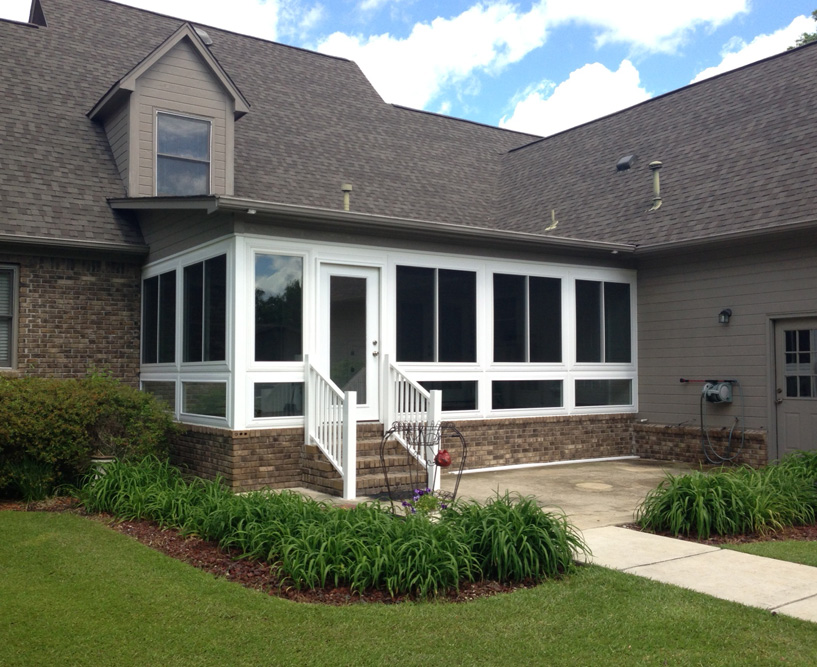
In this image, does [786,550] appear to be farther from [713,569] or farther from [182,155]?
[182,155]

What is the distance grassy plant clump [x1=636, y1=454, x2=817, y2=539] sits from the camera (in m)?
7.12

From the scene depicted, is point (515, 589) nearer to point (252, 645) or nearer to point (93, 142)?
point (252, 645)

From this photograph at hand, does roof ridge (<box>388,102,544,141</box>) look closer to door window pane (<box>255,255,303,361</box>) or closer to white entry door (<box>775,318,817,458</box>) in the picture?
door window pane (<box>255,255,303,361</box>)

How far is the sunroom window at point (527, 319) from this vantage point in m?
11.6

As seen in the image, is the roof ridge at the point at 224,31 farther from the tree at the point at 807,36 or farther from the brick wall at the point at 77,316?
the tree at the point at 807,36

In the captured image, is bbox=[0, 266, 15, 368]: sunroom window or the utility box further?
the utility box

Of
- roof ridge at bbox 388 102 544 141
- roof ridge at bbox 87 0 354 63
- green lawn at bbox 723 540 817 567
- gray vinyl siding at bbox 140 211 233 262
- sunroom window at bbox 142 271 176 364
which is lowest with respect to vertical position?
green lawn at bbox 723 540 817 567

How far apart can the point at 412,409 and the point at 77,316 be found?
4.81 metres

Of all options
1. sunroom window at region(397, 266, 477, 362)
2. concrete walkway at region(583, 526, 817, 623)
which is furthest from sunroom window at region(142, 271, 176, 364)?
concrete walkway at region(583, 526, 817, 623)

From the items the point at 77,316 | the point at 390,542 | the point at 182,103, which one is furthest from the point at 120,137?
the point at 390,542

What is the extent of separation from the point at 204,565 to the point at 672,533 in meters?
3.91

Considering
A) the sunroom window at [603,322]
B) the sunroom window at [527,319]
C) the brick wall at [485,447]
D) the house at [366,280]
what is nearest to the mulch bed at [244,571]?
the brick wall at [485,447]

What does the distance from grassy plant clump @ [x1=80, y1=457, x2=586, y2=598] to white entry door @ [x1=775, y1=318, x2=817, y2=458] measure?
5.79 metres

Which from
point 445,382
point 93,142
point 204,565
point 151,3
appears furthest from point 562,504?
point 151,3
